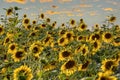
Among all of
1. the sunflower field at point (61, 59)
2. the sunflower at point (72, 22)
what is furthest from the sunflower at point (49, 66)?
the sunflower at point (72, 22)

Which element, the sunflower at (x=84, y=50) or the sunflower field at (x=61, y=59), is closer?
the sunflower field at (x=61, y=59)

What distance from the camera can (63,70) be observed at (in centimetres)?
628

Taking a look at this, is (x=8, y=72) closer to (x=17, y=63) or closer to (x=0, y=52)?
(x=17, y=63)

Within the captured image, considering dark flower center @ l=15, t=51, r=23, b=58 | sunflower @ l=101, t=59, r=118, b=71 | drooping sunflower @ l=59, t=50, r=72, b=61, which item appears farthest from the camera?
dark flower center @ l=15, t=51, r=23, b=58

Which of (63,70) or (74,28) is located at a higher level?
(63,70)

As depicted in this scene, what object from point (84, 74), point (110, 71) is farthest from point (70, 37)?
point (110, 71)

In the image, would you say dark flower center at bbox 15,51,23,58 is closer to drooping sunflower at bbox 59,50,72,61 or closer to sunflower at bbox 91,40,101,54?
drooping sunflower at bbox 59,50,72,61

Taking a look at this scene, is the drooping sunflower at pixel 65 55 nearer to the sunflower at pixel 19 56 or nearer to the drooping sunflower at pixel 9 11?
the sunflower at pixel 19 56

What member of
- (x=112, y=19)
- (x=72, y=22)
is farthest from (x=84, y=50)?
(x=72, y=22)

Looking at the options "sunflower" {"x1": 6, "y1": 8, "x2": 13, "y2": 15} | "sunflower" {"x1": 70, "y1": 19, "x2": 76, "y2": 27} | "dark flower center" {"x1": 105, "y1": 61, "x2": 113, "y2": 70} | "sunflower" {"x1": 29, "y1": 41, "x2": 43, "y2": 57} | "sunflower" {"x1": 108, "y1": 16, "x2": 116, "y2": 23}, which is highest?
"dark flower center" {"x1": 105, "y1": 61, "x2": 113, "y2": 70}

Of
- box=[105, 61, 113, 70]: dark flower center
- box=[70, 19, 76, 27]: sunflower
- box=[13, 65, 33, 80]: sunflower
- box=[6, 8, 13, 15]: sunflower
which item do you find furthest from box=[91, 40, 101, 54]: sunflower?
box=[70, 19, 76, 27]: sunflower

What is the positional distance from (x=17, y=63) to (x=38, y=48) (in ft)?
1.76

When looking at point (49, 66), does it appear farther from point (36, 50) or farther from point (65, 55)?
point (36, 50)

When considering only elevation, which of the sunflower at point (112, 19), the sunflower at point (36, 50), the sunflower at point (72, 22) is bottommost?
the sunflower at point (72, 22)
